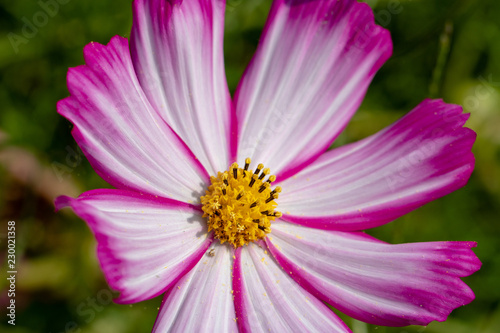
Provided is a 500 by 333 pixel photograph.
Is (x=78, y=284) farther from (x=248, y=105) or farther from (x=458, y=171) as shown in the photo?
(x=458, y=171)

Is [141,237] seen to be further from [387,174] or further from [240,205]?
[387,174]

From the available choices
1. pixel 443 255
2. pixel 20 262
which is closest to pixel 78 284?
pixel 20 262

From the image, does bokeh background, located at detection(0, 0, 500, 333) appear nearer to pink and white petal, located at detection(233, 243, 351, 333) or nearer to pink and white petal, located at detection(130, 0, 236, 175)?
pink and white petal, located at detection(233, 243, 351, 333)

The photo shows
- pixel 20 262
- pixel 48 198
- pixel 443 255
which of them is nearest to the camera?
pixel 443 255

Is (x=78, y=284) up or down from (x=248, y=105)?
down

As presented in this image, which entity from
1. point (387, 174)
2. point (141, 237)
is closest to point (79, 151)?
point (141, 237)

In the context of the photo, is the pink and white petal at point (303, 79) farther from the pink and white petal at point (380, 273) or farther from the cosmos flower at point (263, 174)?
the pink and white petal at point (380, 273)

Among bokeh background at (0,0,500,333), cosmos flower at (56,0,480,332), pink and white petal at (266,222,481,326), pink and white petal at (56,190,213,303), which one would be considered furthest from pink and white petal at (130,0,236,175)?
bokeh background at (0,0,500,333)
